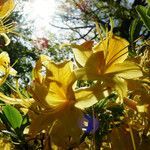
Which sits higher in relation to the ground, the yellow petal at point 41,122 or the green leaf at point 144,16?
the green leaf at point 144,16

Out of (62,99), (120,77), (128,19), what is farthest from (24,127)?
(128,19)

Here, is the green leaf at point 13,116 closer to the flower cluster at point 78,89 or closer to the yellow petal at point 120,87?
the flower cluster at point 78,89

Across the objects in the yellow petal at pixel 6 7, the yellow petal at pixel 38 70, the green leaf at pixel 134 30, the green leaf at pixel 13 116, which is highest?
the yellow petal at pixel 6 7

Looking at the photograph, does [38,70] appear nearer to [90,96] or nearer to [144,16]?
[90,96]

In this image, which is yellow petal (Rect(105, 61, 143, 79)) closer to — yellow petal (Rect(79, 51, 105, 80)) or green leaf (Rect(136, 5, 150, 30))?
yellow petal (Rect(79, 51, 105, 80))

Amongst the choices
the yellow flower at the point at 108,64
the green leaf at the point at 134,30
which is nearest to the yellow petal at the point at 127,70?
the yellow flower at the point at 108,64

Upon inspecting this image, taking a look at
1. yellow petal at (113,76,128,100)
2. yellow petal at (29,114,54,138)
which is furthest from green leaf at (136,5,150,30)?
yellow petal at (29,114,54,138)
